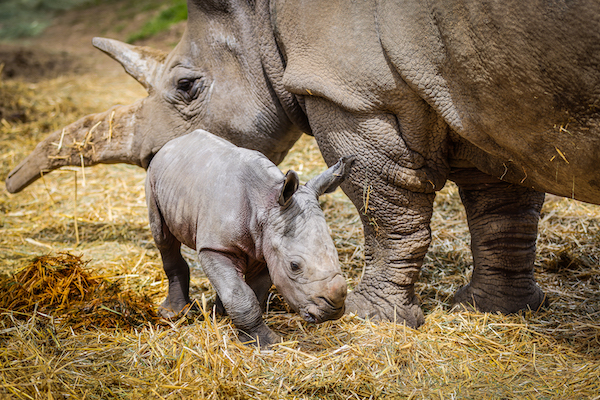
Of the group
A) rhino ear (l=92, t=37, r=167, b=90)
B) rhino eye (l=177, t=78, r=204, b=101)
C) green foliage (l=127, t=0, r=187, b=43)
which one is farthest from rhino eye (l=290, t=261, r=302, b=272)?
green foliage (l=127, t=0, r=187, b=43)

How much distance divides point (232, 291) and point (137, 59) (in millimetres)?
2144

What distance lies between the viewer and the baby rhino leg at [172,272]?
3.28 metres

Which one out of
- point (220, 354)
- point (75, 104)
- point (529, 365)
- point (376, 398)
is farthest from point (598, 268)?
point (75, 104)

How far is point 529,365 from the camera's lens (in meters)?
2.81

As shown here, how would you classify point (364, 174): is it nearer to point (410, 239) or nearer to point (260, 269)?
point (410, 239)

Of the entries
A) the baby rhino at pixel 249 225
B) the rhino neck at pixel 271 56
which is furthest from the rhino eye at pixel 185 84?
the baby rhino at pixel 249 225

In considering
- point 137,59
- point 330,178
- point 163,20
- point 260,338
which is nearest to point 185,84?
point 137,59

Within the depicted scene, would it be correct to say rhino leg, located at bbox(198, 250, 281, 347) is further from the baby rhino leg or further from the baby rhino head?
the baby rhino leg

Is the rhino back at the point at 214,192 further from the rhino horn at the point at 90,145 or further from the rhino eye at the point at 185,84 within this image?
the rhino horn at the point at 90,145

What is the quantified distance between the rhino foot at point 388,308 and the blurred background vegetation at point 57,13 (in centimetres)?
1099

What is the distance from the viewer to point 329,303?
241 centimetres

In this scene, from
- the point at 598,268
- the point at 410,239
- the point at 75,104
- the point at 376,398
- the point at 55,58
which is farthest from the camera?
the point at 55,58

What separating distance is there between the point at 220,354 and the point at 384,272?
3.70 ft

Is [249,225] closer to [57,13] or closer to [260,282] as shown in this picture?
[260,282]
